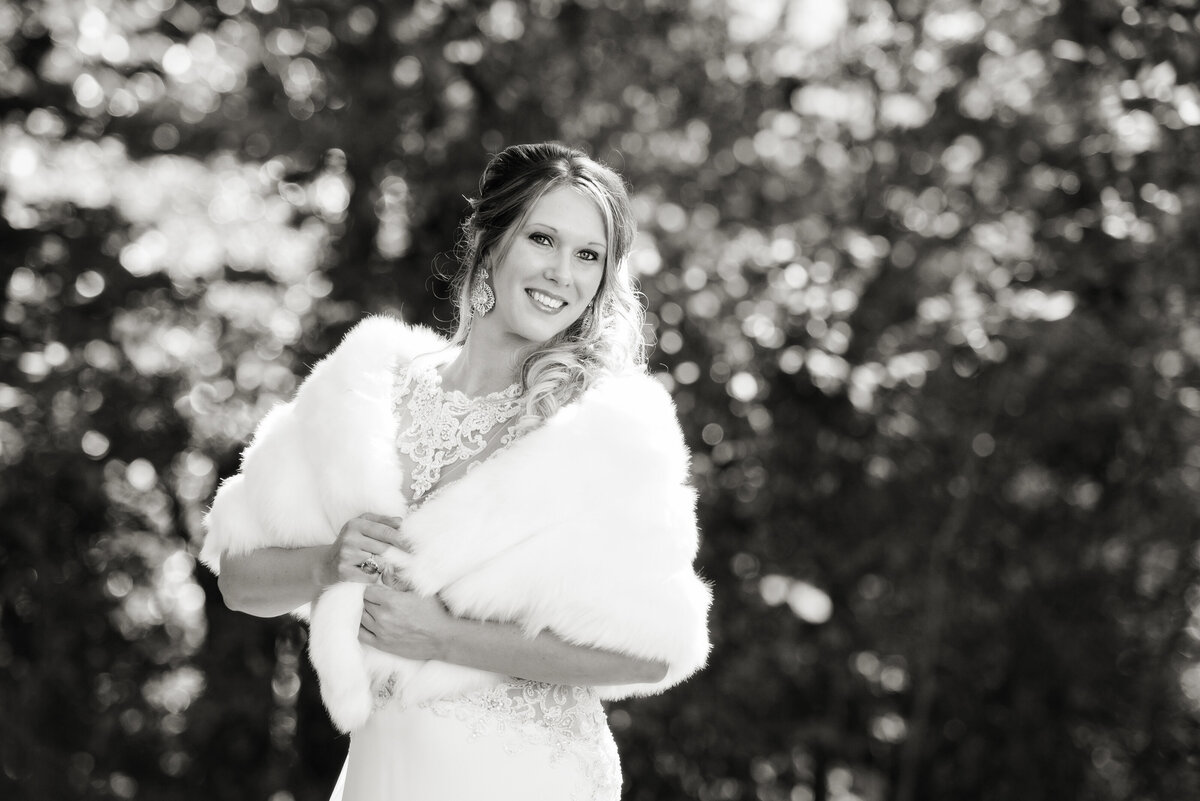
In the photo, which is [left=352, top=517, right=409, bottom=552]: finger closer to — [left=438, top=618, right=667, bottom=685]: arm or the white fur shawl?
the white fur shawl

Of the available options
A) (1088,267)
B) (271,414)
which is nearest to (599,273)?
(271,414)

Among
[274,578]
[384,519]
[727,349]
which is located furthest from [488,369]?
[727,349]

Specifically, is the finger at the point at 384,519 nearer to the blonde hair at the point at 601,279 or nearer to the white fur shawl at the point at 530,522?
the white fur shawl at the point at 530,522

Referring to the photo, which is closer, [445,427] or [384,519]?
[384,519]

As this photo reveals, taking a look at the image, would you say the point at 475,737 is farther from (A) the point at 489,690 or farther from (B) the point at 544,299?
(B) the point at 544,299

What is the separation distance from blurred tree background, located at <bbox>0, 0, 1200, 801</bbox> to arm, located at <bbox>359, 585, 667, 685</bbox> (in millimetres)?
2729

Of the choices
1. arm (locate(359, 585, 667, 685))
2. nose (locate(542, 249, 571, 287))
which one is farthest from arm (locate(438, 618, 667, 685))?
nose (locate(542, 249, 571, 287))

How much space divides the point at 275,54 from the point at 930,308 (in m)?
2.69

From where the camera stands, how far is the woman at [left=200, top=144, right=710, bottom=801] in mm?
1977

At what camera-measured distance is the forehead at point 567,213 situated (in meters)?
2.20

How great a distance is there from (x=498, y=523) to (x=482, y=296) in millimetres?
512

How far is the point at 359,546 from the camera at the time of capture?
1.98 m

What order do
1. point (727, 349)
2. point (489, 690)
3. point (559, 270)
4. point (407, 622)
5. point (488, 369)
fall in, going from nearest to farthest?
point (407, 622), point (489, 690), point (559, 270), point (488, 369), point (727, 349)

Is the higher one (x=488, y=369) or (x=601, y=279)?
(x=601, y=279)
